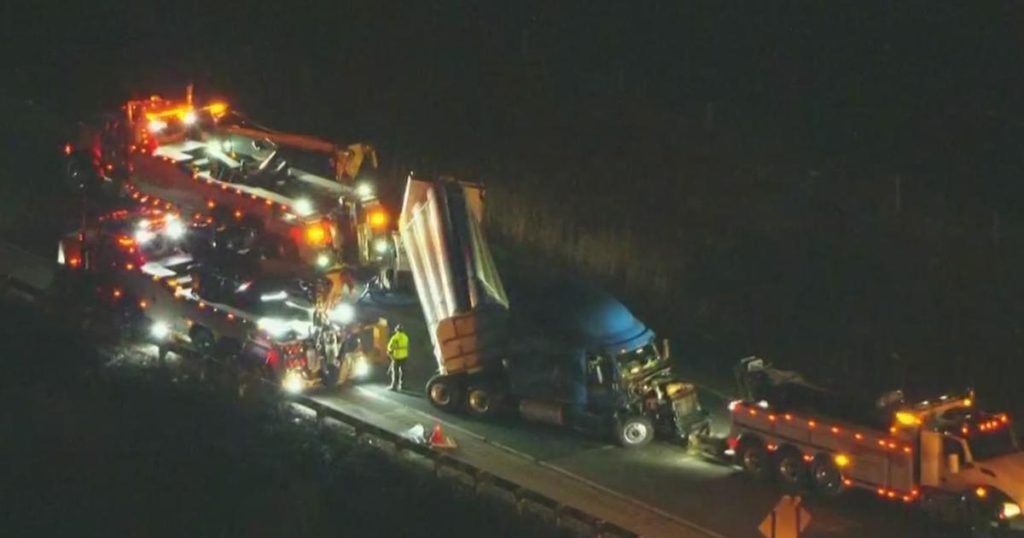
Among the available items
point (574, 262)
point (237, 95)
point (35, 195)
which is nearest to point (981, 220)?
point (574, 262)

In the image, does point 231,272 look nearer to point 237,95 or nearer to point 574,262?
point 574,262

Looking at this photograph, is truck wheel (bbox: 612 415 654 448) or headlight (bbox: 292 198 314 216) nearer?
truck wheel (bbox: 612 415 654 448)

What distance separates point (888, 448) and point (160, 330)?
13.3 metres

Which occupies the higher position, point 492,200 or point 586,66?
point 586,66

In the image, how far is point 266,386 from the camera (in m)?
27.0

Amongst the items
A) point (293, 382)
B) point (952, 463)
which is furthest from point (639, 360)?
point (293, 382)

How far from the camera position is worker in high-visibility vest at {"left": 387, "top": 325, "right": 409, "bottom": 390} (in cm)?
2789

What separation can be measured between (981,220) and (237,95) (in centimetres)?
2531

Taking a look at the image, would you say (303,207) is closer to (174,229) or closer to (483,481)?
(174,229)

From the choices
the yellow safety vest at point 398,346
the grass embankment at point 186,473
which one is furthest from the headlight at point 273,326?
the yellow safety vest at point 398,346

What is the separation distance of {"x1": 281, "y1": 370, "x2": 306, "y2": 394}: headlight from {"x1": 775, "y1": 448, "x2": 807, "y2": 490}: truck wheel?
8.30 metres

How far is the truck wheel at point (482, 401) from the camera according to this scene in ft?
87.1

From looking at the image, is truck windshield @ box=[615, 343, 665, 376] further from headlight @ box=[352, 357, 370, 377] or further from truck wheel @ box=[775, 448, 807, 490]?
headlight @ box=[352, 357, 370, 377]

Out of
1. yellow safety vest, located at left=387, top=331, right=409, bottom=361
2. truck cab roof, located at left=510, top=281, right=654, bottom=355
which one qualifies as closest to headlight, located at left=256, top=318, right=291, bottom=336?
yellow safety vest, located at left=387, top=331, right=409, bottom=361
